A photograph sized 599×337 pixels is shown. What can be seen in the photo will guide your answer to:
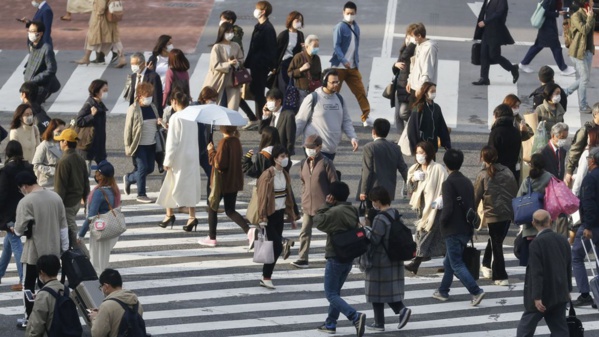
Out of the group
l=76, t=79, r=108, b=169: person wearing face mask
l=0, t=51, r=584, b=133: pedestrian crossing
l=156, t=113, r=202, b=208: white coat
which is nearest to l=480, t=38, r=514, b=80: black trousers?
l=0, t=51, r=584, b=133: pedestrian crossing

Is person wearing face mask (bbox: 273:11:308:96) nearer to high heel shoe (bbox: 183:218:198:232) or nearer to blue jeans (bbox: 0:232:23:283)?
high heel shoe (bbox: 183:218:198:232)

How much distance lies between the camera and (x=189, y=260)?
1859 cm

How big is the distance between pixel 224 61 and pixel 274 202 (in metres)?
6.10

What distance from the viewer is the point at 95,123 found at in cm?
2019

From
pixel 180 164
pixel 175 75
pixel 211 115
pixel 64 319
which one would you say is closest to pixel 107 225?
pixel 211 115

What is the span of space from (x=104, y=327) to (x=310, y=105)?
7.38 m

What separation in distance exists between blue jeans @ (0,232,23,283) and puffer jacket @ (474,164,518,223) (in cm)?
513

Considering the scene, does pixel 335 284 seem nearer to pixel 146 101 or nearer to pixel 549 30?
pixel 146 101

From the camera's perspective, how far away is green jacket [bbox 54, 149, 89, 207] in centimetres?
1739

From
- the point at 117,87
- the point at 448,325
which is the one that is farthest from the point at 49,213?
the point at 117,87

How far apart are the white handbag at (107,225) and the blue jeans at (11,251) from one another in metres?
0.83

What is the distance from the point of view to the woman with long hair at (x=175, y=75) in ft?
71.2

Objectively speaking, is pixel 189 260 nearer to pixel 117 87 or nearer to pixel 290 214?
pixel 290 214

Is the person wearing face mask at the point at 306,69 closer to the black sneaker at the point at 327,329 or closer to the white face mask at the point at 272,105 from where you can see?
the white face mask at the point at 272,105
